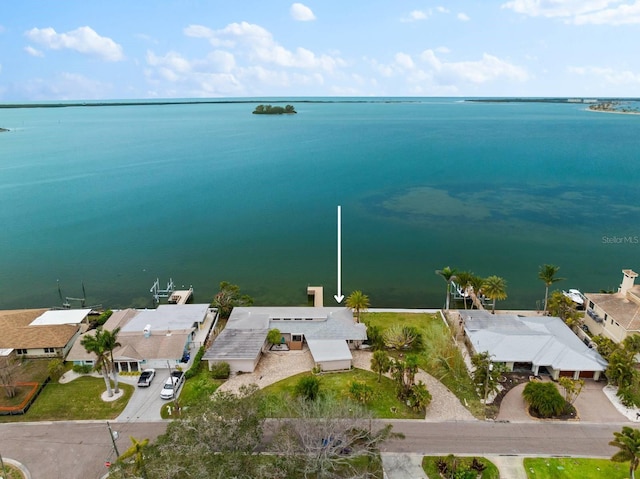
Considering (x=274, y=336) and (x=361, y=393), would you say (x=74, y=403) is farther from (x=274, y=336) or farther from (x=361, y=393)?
(x=361, y=393)

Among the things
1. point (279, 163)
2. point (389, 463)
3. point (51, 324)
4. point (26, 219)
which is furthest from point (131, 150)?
point (389, 463)

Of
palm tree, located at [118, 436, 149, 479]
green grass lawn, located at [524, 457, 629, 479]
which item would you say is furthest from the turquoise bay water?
palm tree, located at [118, 436, 149, 479]

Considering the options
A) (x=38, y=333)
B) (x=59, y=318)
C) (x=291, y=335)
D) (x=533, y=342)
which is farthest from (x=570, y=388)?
(x=59, y=318)

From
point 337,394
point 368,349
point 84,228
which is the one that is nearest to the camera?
point 337,394

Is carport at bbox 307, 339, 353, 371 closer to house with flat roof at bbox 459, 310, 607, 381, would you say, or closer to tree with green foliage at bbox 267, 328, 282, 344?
tree with green foliage at bbox 267, 328, 282, 344

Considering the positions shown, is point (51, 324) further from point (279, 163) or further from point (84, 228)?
point (279, 163)

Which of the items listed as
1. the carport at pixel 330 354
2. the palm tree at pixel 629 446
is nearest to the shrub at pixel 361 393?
the carport at pixel 330 354

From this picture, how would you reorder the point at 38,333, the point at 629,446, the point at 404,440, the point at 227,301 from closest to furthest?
the point at 629,446
the point at 404,440
the point at 38,333
the point at 227,301
